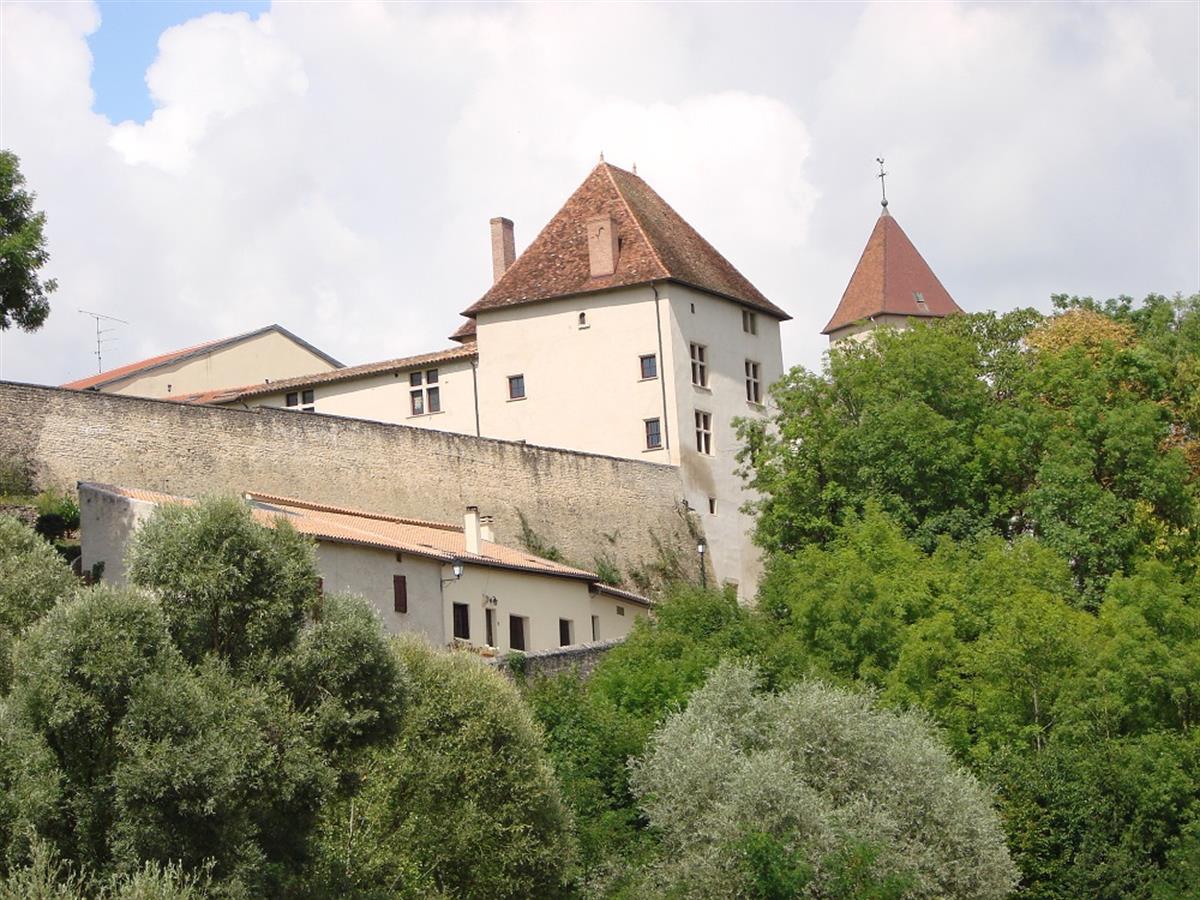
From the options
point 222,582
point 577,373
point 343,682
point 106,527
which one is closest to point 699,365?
point 577,373

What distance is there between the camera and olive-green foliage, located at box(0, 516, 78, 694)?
31.3 meters

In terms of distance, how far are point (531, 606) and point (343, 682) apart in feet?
57.5

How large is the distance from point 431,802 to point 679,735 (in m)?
5.44

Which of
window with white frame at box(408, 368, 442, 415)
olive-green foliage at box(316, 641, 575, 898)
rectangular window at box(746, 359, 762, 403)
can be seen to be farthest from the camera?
rectangular window at box(746, 359, 762, 403)

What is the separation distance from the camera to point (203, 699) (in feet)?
89.9

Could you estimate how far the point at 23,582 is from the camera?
31938 millimetres

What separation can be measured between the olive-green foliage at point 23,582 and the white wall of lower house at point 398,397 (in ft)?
97.3

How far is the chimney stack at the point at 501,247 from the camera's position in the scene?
69125mm

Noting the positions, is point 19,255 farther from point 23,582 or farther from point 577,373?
point 577,373

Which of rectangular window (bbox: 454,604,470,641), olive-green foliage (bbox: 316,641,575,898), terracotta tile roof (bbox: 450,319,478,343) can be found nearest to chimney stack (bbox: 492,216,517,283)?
terracotta tile roof (bbox: 450,319,478,343)

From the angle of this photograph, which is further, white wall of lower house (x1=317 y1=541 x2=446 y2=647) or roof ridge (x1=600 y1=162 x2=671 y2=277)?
Result: roof ridge (x1=600 y1=162 x2=671 y2=277)

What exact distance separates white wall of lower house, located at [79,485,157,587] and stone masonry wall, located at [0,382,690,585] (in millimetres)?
3343

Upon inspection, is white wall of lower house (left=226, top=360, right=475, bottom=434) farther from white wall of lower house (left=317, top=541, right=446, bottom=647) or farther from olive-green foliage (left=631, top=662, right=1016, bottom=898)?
olive-green foliage (left=631, top=662, right=1016, bottom=898)

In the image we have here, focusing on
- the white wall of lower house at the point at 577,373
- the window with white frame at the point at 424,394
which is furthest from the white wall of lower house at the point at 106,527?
the window with white frame at the point at 424,394
